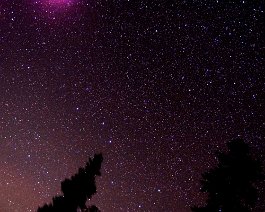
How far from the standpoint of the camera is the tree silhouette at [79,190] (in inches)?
359

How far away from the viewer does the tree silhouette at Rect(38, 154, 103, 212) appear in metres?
9.12

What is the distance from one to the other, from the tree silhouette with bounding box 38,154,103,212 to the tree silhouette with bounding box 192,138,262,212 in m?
3.52

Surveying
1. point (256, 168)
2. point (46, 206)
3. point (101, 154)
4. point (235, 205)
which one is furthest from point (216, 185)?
point (46, 206)

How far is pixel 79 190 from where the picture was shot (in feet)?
31.0

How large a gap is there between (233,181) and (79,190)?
462 cm

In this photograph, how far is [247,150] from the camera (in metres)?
7.76

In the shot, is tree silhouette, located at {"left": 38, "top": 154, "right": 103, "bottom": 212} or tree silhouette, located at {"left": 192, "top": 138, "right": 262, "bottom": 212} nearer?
tree silhouette, located at {"left": 192, "top": 138, "right": 262, "bottom": 212}

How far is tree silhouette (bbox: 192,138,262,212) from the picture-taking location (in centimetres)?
744

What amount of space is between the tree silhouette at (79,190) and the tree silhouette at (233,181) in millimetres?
3515

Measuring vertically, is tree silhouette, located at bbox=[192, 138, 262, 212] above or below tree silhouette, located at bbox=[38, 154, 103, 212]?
below

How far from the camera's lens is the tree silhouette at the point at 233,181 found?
7.44 metres

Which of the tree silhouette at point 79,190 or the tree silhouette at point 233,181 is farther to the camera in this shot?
the tree silhouette at point 79,190

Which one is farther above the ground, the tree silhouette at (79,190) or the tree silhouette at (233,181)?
the tree silhouette at (79,190)

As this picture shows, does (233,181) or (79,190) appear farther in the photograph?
(79,190)
